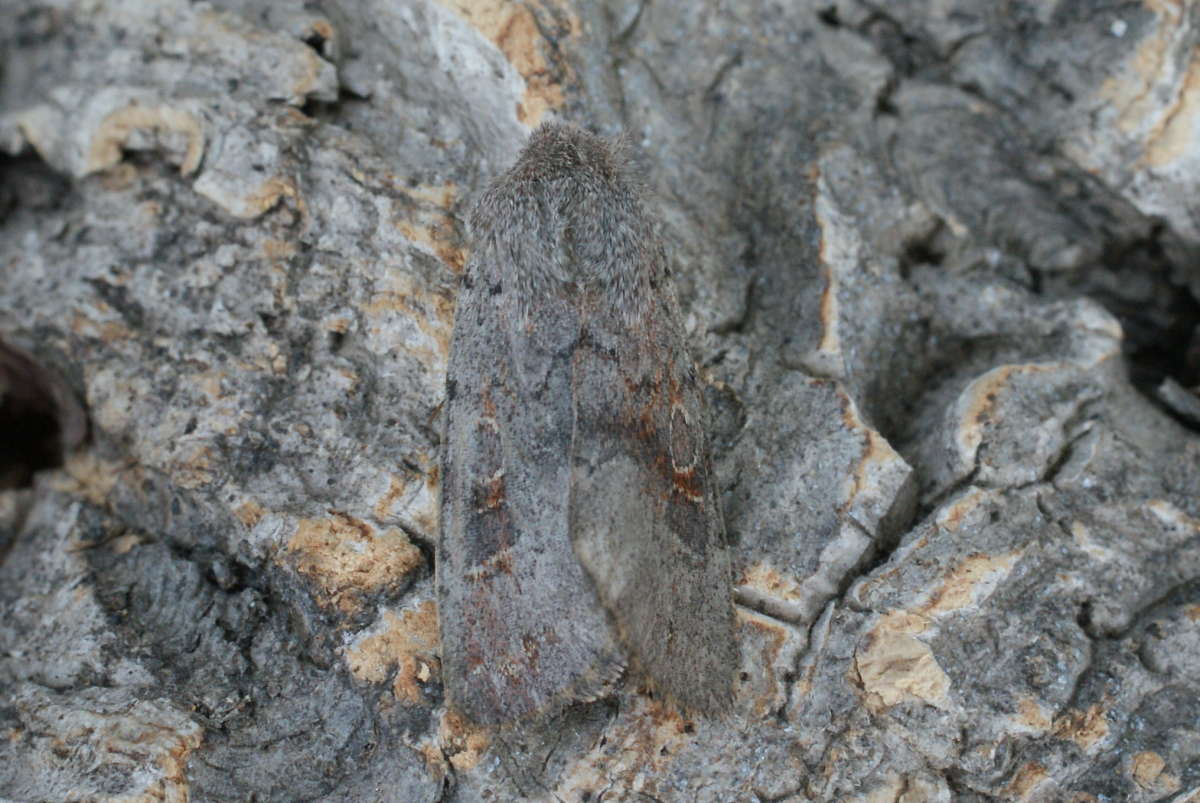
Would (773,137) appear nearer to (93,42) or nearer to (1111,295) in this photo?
(1111,295)

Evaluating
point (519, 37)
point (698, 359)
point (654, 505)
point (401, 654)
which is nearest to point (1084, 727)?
point (654, 505)

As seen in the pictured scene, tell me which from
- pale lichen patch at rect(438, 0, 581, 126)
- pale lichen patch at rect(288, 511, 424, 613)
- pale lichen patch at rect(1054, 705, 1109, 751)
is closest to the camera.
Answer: pale lichen patch at rect(1054, 705, 1109, 751)

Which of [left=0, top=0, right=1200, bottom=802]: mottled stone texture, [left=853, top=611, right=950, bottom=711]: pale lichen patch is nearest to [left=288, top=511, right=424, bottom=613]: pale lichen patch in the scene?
[left=0, top=0, right=1200, bottom=802]: mottled stone texture

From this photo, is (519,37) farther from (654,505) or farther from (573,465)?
(654,505)

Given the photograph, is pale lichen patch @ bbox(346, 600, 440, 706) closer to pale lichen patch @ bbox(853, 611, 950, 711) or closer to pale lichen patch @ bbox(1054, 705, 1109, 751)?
pale lichen patch @ bbox(853, 611, 950, 711)

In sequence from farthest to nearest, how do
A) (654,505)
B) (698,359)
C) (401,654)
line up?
(698,359)
(654,505)
(401,654)

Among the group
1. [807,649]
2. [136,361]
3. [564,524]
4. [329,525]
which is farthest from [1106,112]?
[136,361]
